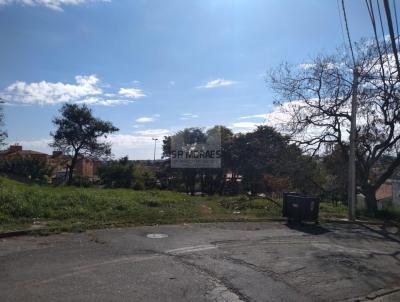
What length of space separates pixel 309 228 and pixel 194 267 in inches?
293

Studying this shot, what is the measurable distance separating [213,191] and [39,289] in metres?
34.8

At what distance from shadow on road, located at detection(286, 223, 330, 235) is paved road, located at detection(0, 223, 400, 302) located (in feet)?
4.26

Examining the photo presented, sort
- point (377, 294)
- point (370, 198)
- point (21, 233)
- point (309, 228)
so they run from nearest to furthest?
point (377, 294), point (21, 233), point (309, 228), point (370, 198)

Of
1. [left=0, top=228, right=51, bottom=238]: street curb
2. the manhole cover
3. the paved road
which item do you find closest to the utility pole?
the paved road

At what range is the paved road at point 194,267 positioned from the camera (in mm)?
6508

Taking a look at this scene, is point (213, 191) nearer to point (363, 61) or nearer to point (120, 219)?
point (363, 61)

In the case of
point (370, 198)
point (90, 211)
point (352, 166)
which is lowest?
point (90, 211)

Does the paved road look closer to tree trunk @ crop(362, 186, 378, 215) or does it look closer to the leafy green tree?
tree trunk @ crop(362, 186, 378, 215)

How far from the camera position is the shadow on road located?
13734 millimetres

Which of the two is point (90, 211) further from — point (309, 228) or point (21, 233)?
point (309, 228)

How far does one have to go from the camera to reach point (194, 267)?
8094 mm

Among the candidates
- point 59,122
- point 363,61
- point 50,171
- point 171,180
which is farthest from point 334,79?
point 50,171

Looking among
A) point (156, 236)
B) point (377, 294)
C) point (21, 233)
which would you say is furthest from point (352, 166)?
point (21, 233)

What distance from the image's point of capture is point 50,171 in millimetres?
64812
